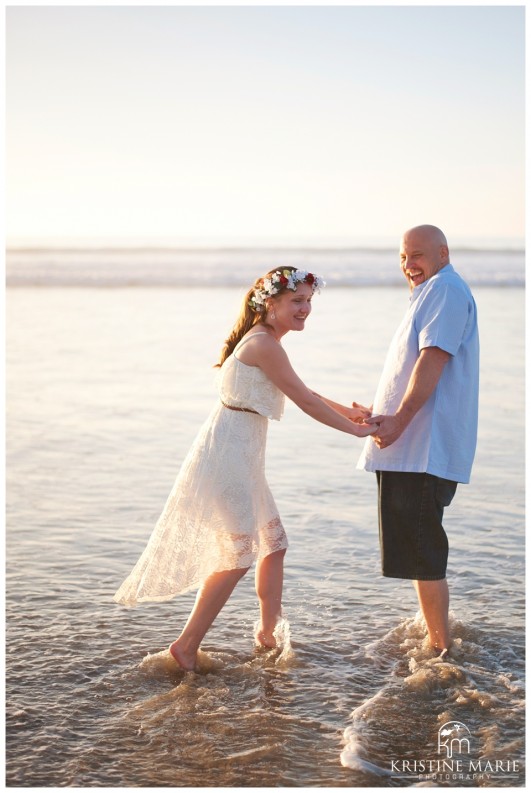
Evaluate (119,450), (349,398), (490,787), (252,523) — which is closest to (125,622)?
(252,523)

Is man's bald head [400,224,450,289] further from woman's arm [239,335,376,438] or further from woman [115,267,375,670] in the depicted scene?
A: woman's arm [239,335,376,438]

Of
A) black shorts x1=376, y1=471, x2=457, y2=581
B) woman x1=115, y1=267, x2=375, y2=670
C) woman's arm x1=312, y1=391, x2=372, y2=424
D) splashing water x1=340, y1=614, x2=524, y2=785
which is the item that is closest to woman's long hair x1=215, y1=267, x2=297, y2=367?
woman x1=115, y1=267, x2=375, y2=670

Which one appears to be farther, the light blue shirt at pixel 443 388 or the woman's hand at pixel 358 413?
the woman's hand at pixel 358 413

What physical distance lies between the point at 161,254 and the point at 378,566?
1249 inches

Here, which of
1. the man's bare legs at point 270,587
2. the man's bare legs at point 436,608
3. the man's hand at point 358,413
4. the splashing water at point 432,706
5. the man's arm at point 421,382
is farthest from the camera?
the man's hand at point 358,413

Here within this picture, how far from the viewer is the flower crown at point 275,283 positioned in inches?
191

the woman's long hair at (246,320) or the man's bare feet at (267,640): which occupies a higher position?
the woman's long hair at (246,320)

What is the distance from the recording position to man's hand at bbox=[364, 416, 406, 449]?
476cm

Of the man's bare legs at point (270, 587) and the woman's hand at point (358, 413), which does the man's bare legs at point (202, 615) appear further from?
the woman's hand at point (358, 413)

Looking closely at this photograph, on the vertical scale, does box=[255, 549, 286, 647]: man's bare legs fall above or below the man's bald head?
below

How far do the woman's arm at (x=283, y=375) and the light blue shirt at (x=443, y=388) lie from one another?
0.23m

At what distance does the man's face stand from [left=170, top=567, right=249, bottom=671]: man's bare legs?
1.70 m

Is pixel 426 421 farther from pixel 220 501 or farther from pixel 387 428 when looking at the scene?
pixel 220 501

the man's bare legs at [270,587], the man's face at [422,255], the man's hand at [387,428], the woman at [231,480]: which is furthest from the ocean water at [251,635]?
the man's face at [422,255]
